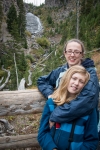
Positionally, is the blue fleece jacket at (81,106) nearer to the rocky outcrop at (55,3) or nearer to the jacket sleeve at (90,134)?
the jacket sleeve at (90,134)

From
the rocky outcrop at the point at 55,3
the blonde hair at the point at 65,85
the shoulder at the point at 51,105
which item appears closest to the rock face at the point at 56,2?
the rocky outcrop at the point at 55,3

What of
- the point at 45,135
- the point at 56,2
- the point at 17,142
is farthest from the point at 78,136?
the point at 56,2

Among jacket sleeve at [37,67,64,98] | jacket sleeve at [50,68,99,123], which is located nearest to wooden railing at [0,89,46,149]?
jacket sleeve at [37,67,64,98]

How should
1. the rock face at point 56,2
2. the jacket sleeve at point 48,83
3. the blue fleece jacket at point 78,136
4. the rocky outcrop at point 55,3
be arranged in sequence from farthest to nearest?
the rocky outcrop at point 55,3, the rock face at point 56,2, the jacket sleeve at point 48,83, the blue fleece jacket at point 78,136

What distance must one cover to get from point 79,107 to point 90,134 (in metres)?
0.33

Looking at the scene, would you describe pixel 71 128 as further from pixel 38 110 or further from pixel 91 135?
pixel 38 110

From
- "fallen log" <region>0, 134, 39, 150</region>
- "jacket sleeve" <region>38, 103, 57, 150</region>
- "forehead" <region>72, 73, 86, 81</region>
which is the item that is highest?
"forehead" <region>72, 73, 86, 81</region>

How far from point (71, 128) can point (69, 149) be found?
25 centimetres

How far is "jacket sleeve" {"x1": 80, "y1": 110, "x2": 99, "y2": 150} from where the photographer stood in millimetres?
2221

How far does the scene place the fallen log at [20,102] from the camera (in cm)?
286

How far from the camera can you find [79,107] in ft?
7.20

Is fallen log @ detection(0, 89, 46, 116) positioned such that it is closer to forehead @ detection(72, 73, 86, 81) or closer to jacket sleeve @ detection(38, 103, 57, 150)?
jacket sleeve @ detection(38, 103, 57, 150)

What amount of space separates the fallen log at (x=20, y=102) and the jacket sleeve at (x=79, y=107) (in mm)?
701

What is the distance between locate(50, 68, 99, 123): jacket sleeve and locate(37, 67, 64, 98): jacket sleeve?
0.50 m
